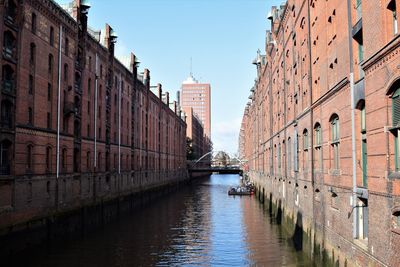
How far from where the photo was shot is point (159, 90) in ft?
239

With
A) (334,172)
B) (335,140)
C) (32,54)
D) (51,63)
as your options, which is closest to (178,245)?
(334,172)

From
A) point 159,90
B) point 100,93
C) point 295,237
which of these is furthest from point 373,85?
point 159,90

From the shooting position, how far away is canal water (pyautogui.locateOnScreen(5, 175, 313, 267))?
20.8 m

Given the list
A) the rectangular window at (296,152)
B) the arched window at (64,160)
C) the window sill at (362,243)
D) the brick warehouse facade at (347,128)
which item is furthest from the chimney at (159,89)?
the window sill at (362,243)

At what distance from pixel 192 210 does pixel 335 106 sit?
99.3 ft

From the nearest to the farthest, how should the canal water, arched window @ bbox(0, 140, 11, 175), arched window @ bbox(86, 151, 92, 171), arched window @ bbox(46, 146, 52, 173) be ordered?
1. the canal water
2. arched window @ bbox(0, 140, 11, 175)
3. arched window @ bbox(46, 146, 52, 173)
4. arched window @ bbox(86, 151, 92, 171)

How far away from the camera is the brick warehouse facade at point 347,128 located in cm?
1056

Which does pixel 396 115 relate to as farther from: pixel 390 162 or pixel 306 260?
pixel 306 260

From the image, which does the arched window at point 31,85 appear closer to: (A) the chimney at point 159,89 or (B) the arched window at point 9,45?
(B) the arched window at point 9,45

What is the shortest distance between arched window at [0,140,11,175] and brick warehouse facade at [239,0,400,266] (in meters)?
15.4

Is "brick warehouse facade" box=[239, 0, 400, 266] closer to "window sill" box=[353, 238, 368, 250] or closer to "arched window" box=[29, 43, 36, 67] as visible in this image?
"window sill" box=[353, 238, 368, 250]

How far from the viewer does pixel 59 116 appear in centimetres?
2880

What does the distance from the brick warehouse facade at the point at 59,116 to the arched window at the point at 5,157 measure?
51 millimetres

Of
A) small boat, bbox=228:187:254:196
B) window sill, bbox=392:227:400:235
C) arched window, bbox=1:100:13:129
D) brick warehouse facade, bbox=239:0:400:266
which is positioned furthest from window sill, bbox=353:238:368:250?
small boat, bbox=228:187:254:196
